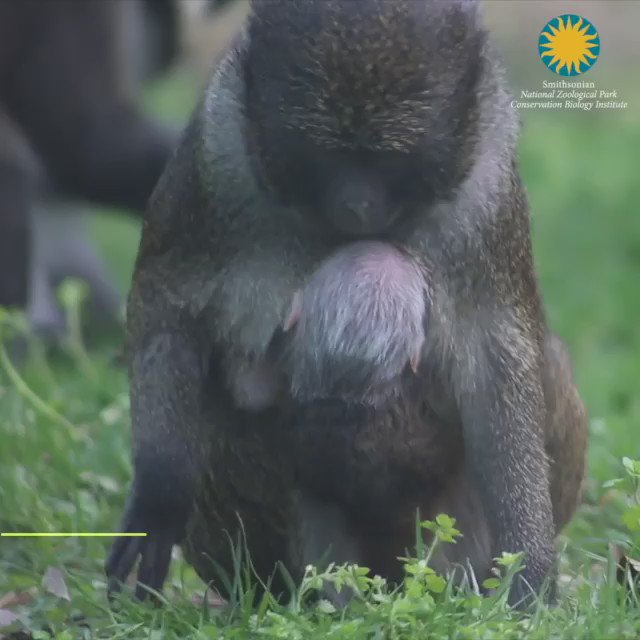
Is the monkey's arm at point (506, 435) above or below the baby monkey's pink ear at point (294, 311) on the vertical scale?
below

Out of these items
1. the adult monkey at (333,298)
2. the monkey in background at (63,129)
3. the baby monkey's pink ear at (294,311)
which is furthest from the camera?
the monkey in background at (63,129)

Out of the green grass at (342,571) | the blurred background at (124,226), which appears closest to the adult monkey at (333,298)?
the green grass at (342,571)

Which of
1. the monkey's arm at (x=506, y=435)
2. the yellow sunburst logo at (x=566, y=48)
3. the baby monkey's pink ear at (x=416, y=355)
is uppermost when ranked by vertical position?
the yellow sunburst logo at (x=566, y=48)

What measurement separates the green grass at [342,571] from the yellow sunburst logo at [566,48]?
39.6 inches

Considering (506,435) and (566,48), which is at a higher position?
(566,48)

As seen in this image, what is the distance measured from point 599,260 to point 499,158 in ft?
16.9

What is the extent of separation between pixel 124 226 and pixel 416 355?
27.2 feet

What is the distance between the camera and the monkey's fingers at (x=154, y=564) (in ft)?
12.3

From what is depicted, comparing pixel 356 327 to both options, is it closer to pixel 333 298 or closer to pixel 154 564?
pixel 333 298

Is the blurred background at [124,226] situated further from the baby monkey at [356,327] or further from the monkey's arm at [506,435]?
the baby monkey at [356,327]

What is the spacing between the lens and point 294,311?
12.1 feet

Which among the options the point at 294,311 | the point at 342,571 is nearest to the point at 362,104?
the point at 294,311

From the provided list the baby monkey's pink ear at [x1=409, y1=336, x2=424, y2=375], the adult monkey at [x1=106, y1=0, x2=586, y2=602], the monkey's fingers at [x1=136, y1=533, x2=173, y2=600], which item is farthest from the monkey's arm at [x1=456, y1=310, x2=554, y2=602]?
the monkey's fingers at [x1=136, y1=533, x2=173, y2=600]

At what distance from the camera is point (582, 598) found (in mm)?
3410
